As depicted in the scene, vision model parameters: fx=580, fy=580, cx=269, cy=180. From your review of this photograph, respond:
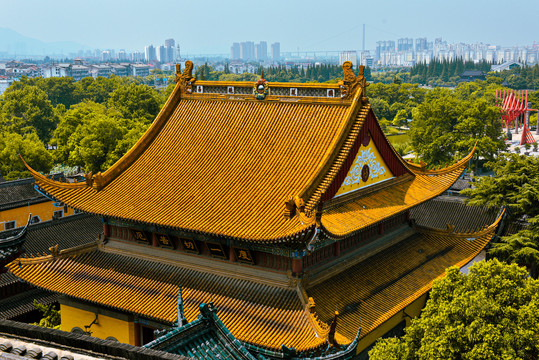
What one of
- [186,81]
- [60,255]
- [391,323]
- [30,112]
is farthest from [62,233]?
[30,112]

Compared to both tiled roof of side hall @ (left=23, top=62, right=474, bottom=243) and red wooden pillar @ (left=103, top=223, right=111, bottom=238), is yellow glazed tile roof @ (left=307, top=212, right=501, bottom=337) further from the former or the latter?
red wooden pillar @ (left=103, top=223, right=111, bottom=238)

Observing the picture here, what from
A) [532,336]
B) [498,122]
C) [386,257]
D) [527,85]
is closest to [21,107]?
[498,122]

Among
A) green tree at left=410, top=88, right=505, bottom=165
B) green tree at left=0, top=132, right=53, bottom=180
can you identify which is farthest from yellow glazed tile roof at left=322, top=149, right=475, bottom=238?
green tree at left=0, top=132, right=53, bottom=180

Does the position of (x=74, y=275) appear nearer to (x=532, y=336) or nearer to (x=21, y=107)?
(x=532, y=336)

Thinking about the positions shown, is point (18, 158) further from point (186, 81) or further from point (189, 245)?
point (189, 245)

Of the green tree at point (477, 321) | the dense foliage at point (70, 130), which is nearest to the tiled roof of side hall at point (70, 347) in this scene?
the green tree at point (477, 321)

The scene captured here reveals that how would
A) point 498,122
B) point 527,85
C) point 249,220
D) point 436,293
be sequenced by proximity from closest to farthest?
point 436,293
point 249,220
point 498,122
point 527,85
